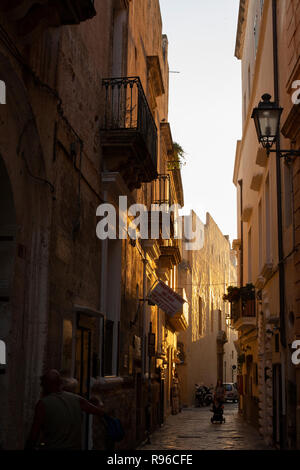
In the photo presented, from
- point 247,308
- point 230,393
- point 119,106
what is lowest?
point 230,393

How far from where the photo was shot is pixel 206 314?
148 ft

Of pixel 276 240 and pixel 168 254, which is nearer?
pixel 276 240

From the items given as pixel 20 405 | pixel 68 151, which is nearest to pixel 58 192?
pixel 68 151

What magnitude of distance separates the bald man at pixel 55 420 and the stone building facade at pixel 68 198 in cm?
138

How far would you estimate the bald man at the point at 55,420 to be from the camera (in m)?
5.14

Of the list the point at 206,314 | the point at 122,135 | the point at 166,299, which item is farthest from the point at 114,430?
the point at 206,314

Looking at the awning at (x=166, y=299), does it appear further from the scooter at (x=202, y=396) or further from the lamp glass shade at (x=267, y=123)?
the scooter at (x=202, y=396)

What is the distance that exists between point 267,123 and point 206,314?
35.9m

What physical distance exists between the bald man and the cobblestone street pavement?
921 centimetres

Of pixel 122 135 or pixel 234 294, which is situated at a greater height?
pixel 122 135

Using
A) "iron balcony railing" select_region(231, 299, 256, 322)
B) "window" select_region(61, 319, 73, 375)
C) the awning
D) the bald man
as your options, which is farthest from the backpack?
"iron balcony railing" select_region(231, 299, 256, 322)

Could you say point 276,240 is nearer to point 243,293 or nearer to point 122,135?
point 122,135

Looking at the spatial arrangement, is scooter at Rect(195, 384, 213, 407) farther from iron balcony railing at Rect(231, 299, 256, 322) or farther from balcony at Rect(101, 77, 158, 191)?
balcony at Rect(101, 77, 158, 191)
